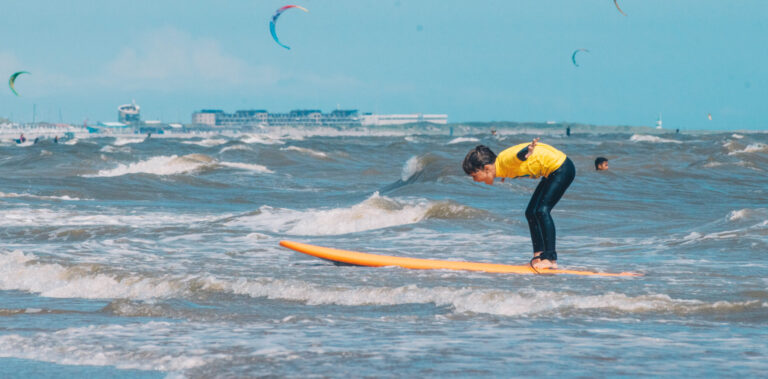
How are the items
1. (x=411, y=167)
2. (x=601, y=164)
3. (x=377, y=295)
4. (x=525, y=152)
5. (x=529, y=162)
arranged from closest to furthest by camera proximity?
(x=377, y=295)
(x=525, y=152)
(x=529, y=162)
(x=601, y=164)
(x=411, y=167)

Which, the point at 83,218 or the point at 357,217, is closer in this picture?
the point at 357,217

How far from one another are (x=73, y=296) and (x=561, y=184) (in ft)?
13.5

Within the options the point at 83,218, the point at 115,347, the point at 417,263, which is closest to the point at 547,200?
the point at 417,263

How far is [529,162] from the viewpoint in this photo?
750cm

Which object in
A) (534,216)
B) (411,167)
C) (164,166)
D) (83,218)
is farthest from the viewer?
(164,166)

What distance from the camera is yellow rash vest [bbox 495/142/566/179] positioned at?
7.28 m

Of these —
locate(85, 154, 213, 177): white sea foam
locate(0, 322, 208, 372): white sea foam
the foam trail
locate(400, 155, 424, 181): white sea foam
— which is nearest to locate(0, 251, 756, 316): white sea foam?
locate(0, 322, 208, 372): white sea foam

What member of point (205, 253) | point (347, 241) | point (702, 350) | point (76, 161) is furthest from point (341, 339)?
point (76, 161)

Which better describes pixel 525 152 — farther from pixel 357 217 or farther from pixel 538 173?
pixel 357 217

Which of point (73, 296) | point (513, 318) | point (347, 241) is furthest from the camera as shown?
point (347, 241)

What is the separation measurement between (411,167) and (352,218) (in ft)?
47.8

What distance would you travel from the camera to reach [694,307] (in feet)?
21.4

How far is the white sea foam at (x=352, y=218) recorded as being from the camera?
522 inches

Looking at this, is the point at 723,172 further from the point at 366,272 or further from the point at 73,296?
the point at 73,296
